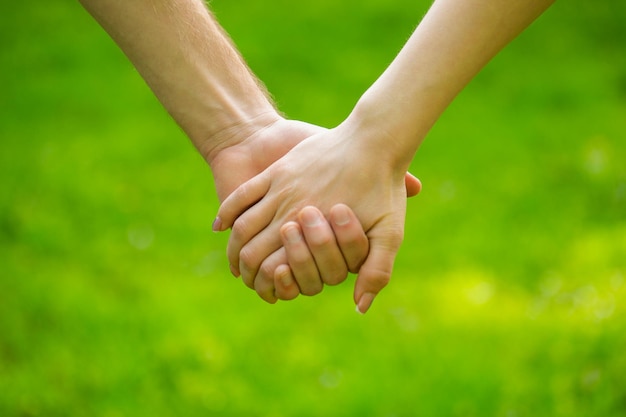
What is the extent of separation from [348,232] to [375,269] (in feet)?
0.44

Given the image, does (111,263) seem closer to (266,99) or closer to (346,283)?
(346,283)

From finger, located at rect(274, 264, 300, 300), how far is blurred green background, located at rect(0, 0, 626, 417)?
125cm

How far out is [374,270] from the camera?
2.53m

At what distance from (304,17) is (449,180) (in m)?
2.56

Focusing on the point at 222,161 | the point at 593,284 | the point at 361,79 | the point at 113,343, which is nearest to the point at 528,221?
the point at 593,284

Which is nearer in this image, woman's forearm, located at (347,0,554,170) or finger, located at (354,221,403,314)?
woman's forearm, located at (347,0,554,170)

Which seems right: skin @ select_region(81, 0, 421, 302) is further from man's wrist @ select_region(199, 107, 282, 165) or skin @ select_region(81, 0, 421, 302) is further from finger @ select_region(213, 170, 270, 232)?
finger @ select_region(213, 170, 270, 232)

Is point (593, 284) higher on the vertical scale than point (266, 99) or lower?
lower

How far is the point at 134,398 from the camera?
3797 millimetres

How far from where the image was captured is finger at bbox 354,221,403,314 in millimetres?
2531

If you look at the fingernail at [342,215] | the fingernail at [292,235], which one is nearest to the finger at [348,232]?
the fingernail at [342,215]

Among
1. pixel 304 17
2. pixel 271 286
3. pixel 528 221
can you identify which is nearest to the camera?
pixel 271 286

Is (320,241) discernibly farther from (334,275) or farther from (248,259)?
(248,259)

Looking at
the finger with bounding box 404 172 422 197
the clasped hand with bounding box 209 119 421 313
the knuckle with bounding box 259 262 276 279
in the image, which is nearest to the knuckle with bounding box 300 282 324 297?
the clasped hand with bounding box 209 119 421 313
